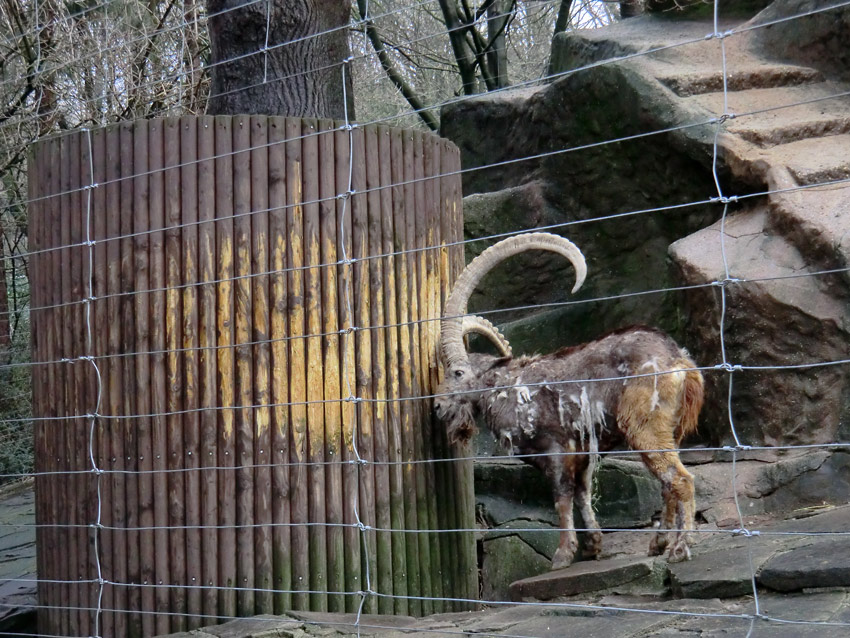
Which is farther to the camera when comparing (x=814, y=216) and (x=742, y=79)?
(x=742, y=79)

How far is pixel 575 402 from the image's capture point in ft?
18.6

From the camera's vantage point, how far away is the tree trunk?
21.1 ft

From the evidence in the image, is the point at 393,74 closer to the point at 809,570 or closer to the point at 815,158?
the point at 815,158

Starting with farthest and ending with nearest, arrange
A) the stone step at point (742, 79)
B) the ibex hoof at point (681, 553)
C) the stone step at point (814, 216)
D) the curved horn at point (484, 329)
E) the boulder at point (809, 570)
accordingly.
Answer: the stone step at point (742, 79)
the stone step at point (814, 216)
the curved horn at point (484, 329)
the ibex hoof at point (681, 553)
the boulder at point (809, 570)

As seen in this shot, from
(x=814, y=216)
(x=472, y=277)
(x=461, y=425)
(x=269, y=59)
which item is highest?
(x=269, y=59)

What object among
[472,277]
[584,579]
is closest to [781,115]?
[472,277]

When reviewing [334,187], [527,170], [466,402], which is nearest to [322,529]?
[466,402]

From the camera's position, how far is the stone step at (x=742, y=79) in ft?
26.7

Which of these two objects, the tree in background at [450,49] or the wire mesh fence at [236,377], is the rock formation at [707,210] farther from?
the tree in background at [450,49]

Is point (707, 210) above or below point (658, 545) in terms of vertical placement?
above

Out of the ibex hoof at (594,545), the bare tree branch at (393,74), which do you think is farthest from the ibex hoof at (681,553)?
the bare tree branch at (393,74)

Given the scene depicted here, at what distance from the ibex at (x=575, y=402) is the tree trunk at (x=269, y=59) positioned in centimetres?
190

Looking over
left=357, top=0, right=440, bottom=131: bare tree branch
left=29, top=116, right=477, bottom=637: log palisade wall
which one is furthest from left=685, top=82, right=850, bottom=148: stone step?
left=357, top=0, right=440, bottom=131: bare tree branch

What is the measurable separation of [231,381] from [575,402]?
1.99m
